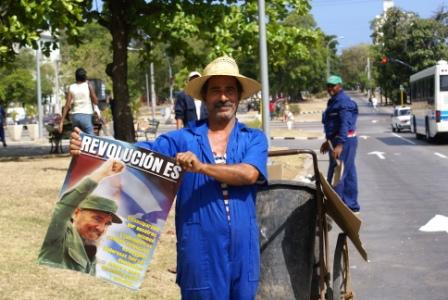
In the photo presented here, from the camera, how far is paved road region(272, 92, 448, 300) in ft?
22.9

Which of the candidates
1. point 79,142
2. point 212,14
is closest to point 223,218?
point 79,142

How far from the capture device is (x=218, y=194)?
3.77 m

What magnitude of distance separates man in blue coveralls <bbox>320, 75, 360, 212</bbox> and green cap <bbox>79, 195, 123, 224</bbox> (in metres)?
7.04

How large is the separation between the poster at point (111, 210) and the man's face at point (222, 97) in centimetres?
35

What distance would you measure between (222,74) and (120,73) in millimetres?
15042

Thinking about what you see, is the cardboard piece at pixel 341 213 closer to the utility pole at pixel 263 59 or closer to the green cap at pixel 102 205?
the green cap at pixel 102 205

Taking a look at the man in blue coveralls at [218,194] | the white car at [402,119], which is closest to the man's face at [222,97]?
the man in blue coveralls at [218,194]

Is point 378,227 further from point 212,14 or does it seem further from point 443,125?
point 443,125

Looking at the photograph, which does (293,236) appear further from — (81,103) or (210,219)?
(81,103)

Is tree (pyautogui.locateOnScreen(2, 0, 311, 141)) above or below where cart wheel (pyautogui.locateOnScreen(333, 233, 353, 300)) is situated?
above

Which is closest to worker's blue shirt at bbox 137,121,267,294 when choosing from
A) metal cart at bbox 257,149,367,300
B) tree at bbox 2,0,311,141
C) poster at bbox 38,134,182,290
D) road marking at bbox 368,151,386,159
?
poster at bbox 38,134,182,290

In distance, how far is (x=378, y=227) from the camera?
33.3 feet

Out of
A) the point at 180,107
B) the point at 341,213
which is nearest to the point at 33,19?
the point at 180,107

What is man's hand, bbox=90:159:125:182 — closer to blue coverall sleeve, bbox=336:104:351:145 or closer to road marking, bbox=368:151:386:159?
blue coverall sleeve, bbox=336:104:351:145
